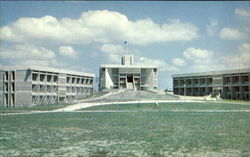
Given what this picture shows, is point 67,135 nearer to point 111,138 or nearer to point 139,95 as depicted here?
point 111,138

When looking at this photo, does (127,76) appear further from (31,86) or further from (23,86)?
(23,86)

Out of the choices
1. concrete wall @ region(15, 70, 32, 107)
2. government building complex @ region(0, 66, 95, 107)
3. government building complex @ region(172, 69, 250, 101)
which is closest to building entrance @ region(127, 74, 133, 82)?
government building complex @ region(172, 69, 250, 101)

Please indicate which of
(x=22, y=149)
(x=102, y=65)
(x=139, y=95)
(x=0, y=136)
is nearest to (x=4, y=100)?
(x=139, y=95)

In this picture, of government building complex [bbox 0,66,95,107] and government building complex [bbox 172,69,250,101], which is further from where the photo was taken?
government building complex [bbox 172,69,250,101]

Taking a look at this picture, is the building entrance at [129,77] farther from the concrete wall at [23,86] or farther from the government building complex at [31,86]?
the concrete wall at [23,86]

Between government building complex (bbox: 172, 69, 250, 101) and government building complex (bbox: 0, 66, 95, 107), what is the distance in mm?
46600

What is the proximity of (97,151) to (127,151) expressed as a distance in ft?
5.25

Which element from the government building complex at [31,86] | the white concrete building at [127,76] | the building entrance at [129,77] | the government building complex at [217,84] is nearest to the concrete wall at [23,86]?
the government building complex at [31,86]

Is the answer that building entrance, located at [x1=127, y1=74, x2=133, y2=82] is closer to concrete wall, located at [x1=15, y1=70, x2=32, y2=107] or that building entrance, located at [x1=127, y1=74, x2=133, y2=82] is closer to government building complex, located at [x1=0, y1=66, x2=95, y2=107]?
government building complex, located at [x1=0, y1=66, x2=95, y2=107]

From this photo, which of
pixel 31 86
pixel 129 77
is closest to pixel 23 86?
pixel 31 86

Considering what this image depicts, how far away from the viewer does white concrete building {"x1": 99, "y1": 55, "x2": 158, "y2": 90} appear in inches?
4877

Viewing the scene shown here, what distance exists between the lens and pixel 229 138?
22.4m

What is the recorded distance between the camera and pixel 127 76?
127 m

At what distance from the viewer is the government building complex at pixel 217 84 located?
325 feet
